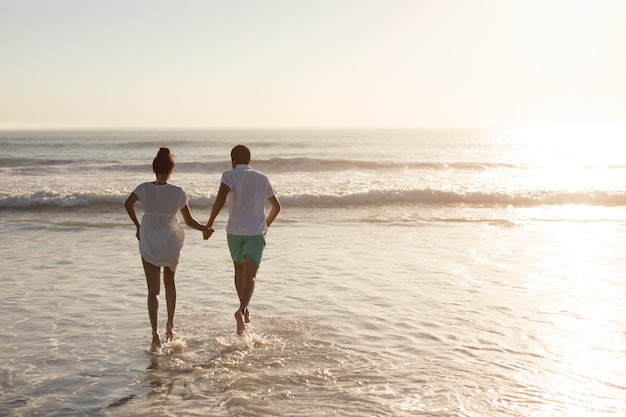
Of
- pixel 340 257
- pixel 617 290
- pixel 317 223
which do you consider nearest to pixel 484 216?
pixel 317 223

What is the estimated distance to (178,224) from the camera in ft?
A: 20.2

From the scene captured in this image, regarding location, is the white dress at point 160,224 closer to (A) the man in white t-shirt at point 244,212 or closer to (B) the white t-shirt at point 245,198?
(A) the man in white t-shirt at point 244,212

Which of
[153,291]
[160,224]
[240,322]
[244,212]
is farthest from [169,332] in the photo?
[244,212]

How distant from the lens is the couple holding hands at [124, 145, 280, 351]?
594 cm

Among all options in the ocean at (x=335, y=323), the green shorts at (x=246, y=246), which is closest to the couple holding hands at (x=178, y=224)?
the green shorts at (x=246, y=246)

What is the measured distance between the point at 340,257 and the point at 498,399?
5.99 metres

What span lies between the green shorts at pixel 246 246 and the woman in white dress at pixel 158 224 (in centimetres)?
56

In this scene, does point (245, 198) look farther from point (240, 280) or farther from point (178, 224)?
point (240, 280)

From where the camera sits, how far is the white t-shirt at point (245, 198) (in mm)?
6434

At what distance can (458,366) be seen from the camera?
5465 mm

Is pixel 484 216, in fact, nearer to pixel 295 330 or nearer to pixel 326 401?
pixel 295 330

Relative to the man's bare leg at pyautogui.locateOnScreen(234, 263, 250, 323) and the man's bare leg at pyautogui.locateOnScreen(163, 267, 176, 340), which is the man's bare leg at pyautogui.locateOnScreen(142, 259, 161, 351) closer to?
the man's bare leg at pyautogui.locateOnScreen(163, 267, 176, 340)

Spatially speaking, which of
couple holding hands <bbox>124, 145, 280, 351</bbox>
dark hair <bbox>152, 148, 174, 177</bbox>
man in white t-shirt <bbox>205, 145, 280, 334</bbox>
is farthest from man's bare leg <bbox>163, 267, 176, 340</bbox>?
dark hair <bbox>152, 148, 174, 177</bbox>

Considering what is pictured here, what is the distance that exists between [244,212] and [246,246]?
0.35m
